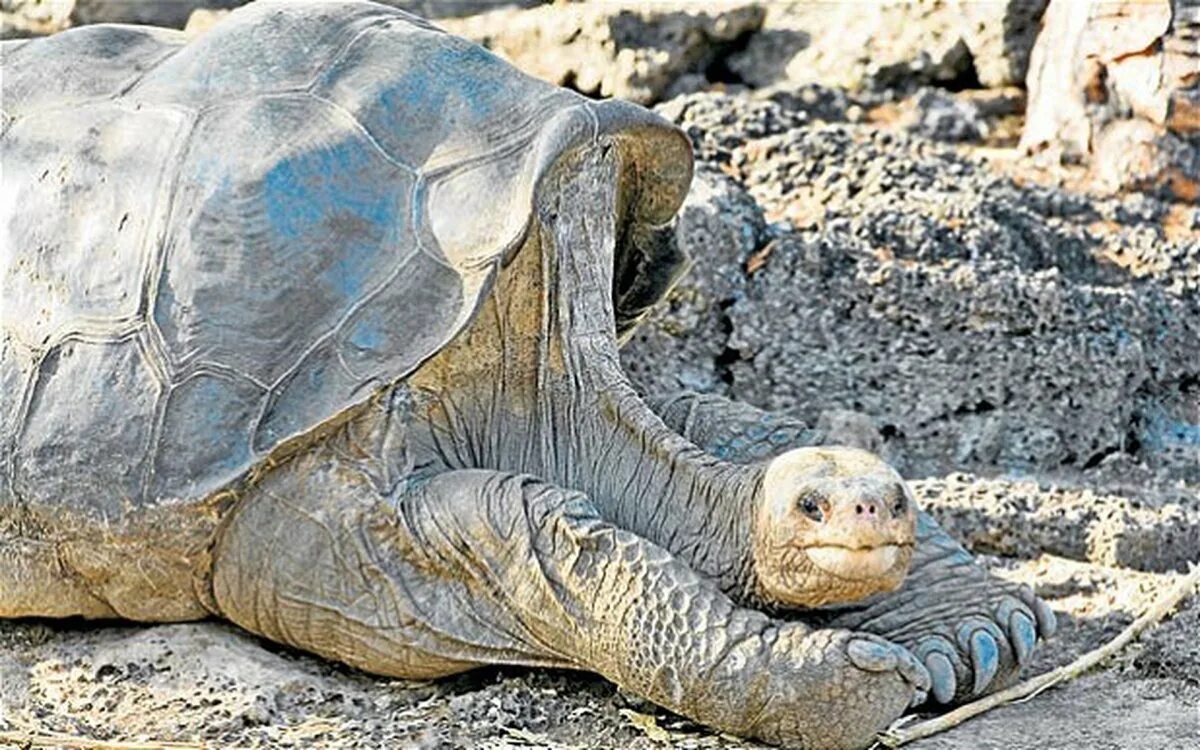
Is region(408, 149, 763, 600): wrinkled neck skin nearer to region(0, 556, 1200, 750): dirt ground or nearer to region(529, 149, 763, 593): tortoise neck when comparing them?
region(529, 149, 763, 593): tortoise neck

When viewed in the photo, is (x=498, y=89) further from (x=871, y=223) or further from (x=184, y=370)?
(x=871, y=223)

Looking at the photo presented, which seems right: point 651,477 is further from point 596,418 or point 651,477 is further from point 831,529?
point 831,529

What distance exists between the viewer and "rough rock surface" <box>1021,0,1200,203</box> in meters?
5.23

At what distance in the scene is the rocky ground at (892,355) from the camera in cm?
312

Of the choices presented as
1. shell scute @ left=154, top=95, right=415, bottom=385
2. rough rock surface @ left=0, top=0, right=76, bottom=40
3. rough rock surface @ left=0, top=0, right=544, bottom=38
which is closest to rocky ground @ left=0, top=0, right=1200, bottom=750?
shell scute @ left=154, top=95, right=415, bottom=385

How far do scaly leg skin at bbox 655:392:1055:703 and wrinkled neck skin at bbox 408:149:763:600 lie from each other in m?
0.33

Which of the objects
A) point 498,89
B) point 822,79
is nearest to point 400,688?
point 498,89

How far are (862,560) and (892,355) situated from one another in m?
1.80

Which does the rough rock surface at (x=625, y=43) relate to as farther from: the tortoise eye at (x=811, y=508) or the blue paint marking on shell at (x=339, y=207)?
the tortoise eye at (x=811, y=508)

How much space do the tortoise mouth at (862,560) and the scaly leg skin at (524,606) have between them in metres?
0.10

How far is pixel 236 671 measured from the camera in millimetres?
3266

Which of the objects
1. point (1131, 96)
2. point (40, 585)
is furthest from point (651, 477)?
point (1131, 96)

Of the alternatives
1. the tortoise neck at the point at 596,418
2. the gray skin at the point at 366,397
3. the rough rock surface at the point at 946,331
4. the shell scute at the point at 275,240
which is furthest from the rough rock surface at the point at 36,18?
the tortoise neck at the point at 596,418

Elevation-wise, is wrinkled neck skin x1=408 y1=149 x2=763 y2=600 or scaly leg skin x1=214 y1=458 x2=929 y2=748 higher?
wrinkled neck skin x1=408 y1=149 x2=763 y2=600
